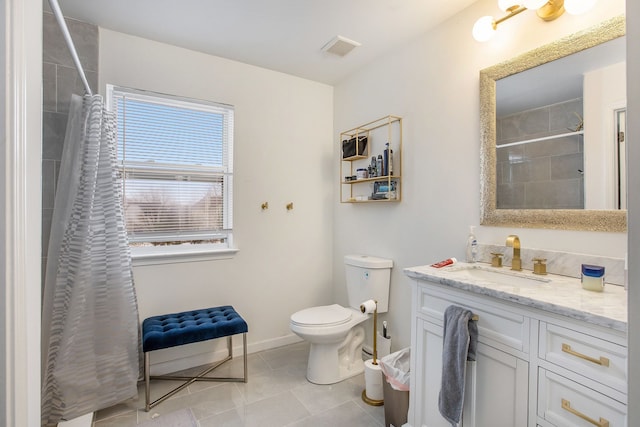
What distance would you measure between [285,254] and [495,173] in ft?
5.84

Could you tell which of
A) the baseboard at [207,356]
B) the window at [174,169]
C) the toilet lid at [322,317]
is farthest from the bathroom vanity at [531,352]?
the window at [174,169]

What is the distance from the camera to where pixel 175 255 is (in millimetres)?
2336

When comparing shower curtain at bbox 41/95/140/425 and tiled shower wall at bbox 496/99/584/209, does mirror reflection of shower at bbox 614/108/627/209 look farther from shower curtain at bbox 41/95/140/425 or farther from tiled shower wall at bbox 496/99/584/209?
shower curtain at bbox 41/95/140/425

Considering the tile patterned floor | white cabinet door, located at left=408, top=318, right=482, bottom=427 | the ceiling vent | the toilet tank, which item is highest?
the ceiling vent

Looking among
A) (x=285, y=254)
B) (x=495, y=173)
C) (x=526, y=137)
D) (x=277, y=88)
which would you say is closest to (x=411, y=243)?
(x=495, y=173)

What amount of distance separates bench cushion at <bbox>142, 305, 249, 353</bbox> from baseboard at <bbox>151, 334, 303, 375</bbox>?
37 centimetres

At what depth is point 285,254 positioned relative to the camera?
2834 mm

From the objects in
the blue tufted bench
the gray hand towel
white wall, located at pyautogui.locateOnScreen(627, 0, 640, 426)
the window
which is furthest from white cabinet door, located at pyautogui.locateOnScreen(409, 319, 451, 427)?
the window

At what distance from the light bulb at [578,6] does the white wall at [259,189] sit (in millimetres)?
1944

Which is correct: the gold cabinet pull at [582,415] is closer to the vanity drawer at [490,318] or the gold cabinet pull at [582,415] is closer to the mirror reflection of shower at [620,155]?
the vanity drawer at [490,318]

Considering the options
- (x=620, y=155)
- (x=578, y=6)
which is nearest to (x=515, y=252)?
(x=620, y=155)

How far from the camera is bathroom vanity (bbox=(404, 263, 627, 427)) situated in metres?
0.94

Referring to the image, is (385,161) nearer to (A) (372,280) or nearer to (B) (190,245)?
(A) (372,280)

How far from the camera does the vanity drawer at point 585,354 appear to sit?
909 millimetres
